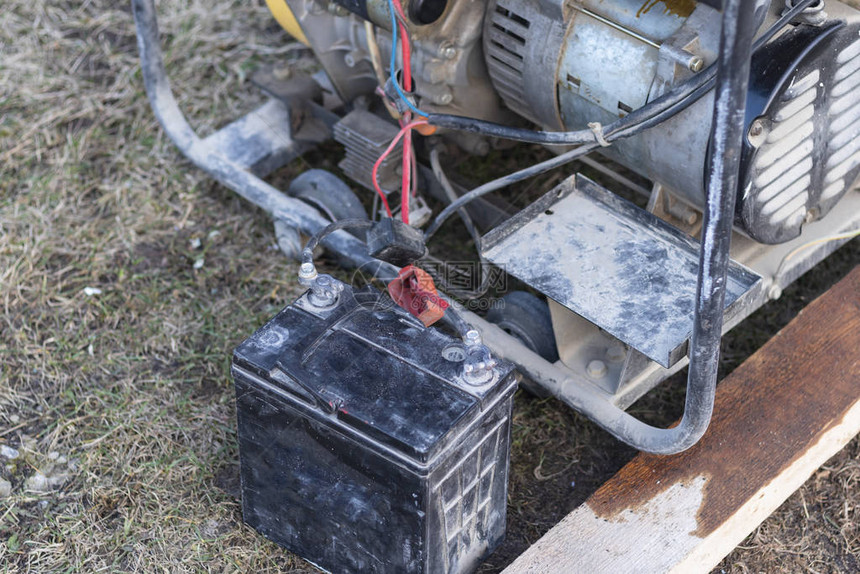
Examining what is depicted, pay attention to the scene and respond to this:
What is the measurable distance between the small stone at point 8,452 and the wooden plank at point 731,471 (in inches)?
42.9

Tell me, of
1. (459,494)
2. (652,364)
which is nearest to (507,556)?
(459,494)

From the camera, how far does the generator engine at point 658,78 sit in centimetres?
177

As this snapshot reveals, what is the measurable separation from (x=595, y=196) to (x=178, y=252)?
1.12 meters

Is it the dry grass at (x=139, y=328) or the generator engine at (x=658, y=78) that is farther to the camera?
the dry grass at (x=139, y=328)

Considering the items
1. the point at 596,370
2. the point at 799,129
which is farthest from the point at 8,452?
the point at 799,129

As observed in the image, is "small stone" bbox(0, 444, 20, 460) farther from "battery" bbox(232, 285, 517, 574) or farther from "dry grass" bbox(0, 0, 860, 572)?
"battery" bbox(232, 285, 517, 574)

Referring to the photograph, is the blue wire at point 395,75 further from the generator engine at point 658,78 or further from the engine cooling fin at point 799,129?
the engine cooling fin at point 799,129

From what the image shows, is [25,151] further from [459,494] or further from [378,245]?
[459,494]

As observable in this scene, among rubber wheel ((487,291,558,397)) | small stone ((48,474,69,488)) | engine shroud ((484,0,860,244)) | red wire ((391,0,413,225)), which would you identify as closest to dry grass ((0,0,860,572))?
small stone ((48,474,69,488))

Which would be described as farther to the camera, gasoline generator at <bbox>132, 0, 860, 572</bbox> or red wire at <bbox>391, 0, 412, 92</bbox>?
red wire at <bbox>391, 0, 412, 92</bbox>

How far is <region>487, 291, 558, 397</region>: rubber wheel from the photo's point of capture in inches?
84.2

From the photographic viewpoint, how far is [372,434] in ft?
5.22

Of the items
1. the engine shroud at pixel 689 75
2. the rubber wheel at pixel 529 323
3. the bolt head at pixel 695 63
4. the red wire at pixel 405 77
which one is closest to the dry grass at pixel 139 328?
the rubber wheel at pixel 529 323

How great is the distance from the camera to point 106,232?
8.68ft
